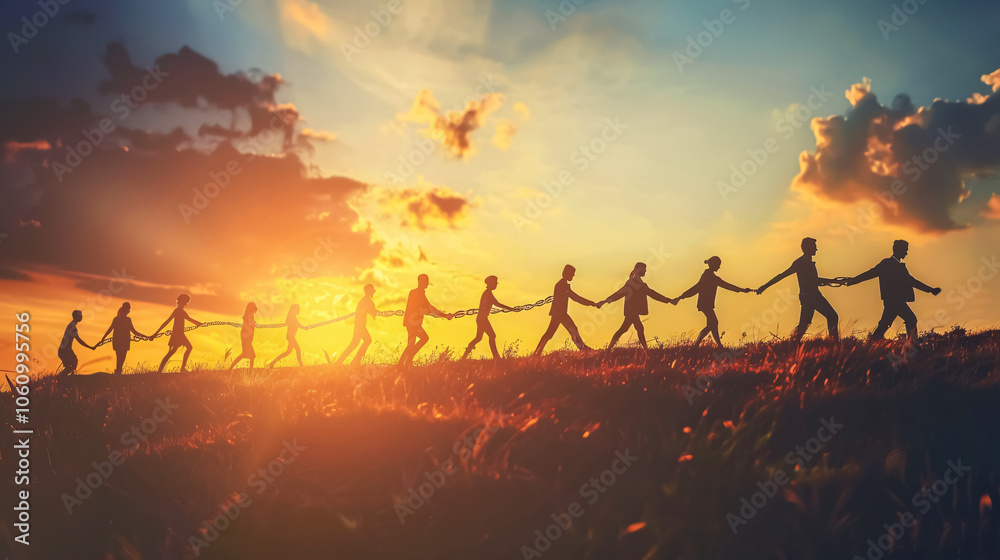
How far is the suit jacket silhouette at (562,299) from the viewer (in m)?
13.2

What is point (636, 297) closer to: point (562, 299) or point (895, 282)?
point (562, 299)

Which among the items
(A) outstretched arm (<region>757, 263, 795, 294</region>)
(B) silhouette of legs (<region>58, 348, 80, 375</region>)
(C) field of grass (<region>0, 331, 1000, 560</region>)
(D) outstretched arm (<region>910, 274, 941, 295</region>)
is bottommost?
(C) field of grass (<region>0, 331, 1000, 560</region>)

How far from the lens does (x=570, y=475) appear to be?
422 centimetres

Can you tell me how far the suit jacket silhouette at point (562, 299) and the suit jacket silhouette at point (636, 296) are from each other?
1.88 feet

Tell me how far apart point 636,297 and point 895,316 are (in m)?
4.42

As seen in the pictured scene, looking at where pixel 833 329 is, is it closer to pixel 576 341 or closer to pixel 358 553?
pixel 576 341

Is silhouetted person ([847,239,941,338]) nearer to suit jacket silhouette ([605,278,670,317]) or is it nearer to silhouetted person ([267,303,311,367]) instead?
suit jacket silhouette ([605,278,670,317])

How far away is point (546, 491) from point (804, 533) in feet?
4.69

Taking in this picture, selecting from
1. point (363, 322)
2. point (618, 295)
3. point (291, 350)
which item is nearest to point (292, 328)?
point (291, 350)

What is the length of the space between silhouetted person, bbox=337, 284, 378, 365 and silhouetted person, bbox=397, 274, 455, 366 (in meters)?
1.59

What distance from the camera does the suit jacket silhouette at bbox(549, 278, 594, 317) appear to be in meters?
13.2

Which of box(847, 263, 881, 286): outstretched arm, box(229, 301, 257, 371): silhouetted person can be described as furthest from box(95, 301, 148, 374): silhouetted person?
box(847, 263, 881, 286): outstretched arm

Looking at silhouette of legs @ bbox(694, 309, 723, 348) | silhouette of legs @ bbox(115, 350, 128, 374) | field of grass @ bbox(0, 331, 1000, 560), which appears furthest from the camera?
silhouette of legs @ bbox(115, 350, 128, 374)

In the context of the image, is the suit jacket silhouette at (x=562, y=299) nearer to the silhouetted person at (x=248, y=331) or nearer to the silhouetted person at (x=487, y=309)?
the silhouetted person at (x=487, y=309)
